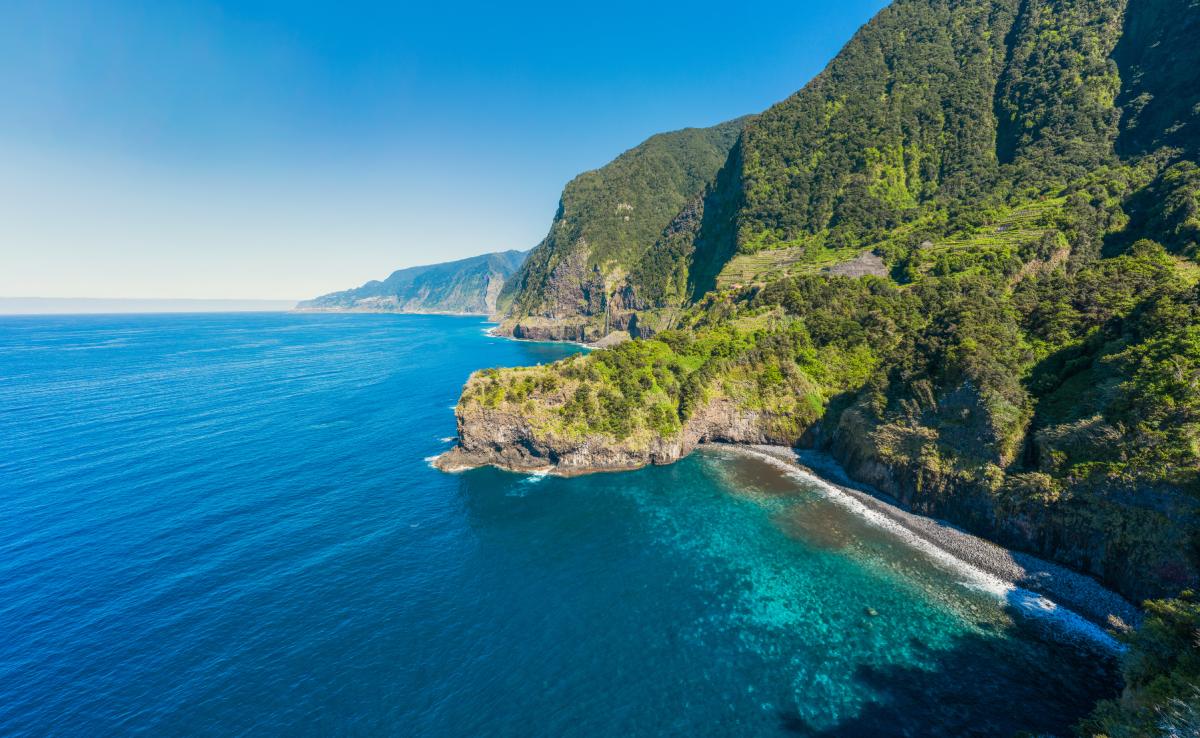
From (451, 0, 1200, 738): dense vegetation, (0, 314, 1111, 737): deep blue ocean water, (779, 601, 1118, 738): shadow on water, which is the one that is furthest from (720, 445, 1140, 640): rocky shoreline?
(779, 601, 1118, 738): shadow on water

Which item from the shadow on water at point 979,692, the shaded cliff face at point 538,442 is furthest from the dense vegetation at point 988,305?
the shadow on water at point 979,692

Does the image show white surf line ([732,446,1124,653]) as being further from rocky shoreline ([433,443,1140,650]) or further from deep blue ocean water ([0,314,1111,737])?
deep blue ocean water ([0,314,1111,737])

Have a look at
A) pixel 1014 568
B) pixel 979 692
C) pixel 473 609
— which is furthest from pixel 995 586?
pixel 473 609

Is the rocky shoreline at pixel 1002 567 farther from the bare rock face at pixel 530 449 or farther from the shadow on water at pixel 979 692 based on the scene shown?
the shadow on water at pixel 979 692

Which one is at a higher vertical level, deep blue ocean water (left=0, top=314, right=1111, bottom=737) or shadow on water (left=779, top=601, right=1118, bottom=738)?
deep blue ocean water (left=0, top=314, right=1111, bottom=737)

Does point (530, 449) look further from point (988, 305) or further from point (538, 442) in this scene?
point (988, 305)
